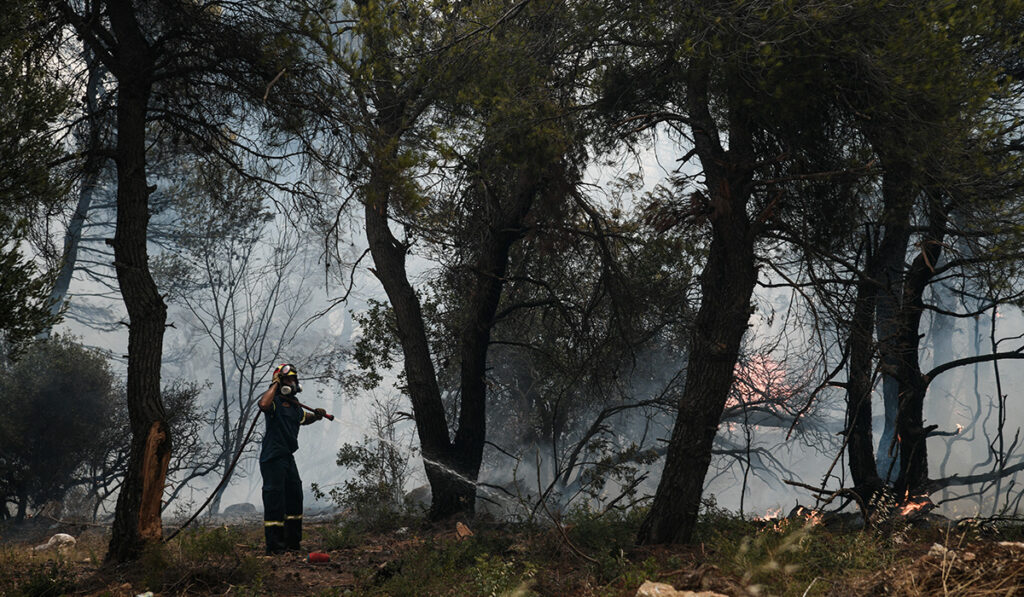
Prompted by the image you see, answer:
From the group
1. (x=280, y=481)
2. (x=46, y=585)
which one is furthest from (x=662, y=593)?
(x=280, y=481)

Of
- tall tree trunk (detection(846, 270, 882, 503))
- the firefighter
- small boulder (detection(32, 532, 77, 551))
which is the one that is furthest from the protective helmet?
tall tree trunk (detection(846, 270, 882, 503))

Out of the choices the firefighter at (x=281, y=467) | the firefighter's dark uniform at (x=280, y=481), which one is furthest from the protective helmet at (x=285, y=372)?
the firefighter's dark uniform at (x=280, y=481)

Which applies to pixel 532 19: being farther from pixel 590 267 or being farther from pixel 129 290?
pixel 129 290

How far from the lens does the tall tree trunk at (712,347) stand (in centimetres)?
662

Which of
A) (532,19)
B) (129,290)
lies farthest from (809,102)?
(129,290)

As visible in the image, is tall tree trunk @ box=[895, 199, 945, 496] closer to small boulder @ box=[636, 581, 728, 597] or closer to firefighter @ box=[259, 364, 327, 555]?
small boulder @ box=[636, 581, 728, 597]

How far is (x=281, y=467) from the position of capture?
308 inches

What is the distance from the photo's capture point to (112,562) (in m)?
5.86

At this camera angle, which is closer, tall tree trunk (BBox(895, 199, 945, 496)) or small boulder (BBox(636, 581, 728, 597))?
small boulder (BBox(636, 581, 728, 597))

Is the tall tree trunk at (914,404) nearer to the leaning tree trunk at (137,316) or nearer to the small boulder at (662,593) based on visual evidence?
the small boulder at (662,593)

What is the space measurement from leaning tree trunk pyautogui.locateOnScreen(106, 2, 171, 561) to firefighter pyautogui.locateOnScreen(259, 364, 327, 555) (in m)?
1.44

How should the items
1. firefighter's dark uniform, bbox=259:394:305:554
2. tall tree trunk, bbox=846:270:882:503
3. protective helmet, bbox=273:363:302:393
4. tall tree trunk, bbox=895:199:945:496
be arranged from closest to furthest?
1. tall tree trunk, bbox=846:270:882:503
2. firefighter's dark uniform, bbox=259:394:305:554
3. protective helmet, bbox=273:363:302:393
4. tall tree trunk, bbox=895:199:945:496

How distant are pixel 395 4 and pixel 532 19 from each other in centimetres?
173

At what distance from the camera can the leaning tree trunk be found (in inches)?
238
